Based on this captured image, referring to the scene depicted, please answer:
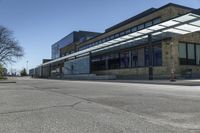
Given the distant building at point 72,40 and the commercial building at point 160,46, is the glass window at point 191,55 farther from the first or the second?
the distant building at point 72,40

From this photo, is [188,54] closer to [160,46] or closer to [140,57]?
[160,46]

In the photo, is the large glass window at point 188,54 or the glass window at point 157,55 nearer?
the large glass window at point 188,54

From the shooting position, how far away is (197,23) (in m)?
28.1

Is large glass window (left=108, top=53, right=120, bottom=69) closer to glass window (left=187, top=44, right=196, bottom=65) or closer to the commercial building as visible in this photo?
the commercial building

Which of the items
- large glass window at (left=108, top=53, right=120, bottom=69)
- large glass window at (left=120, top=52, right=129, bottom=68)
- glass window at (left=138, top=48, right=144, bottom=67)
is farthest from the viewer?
large glass window at (left=108, top=53, right=120, bottom=69)

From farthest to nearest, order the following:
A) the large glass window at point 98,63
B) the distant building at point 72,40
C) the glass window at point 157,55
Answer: the distant building at point 72,40, the large glass window at point 98,63, the glass window at point 157,55

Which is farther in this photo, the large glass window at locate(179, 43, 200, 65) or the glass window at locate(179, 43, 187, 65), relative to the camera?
the large glass window at locate(179, 43, 200, 65)

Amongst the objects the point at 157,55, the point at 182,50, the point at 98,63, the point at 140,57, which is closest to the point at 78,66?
the point at 98,63

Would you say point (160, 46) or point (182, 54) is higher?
point (160, 46)

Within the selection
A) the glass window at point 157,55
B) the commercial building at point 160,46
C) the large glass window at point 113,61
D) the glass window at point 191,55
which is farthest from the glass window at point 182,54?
the large glass window at point 113,61

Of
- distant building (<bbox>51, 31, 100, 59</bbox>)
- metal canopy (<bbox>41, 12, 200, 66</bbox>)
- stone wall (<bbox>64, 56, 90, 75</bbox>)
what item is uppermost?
distant building (<bbox>51, 31, 100, 59</bbox>)

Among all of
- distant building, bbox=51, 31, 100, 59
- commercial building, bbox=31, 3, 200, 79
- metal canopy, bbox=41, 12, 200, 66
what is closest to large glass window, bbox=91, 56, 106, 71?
commercial building, bbox=31, 3, 200, 79

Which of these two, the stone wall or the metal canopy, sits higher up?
the metal canopy

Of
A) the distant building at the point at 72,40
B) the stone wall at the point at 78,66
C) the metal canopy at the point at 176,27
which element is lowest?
the stone wall at the point at 78,66
